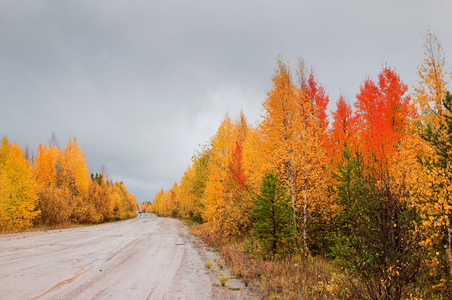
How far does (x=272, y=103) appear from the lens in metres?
13.1

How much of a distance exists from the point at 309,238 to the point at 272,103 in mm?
7580

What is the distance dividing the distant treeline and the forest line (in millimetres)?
20676

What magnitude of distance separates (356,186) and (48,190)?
3501 centimetres

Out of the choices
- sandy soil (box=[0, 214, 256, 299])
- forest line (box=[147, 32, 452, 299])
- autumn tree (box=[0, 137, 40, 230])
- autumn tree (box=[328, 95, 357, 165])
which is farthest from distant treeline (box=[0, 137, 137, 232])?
autumn tree (box=[328, 95, 357, 165])

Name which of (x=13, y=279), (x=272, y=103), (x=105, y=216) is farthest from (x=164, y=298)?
(x=105, y=216)

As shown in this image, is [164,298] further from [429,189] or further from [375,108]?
[375,108]

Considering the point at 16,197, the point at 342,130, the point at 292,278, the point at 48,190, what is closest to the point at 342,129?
the point at 342,130

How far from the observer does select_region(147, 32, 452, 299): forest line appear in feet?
16.3

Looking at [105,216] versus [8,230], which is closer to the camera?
[8,230]

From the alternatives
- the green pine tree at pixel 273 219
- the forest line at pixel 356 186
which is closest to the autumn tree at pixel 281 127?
the forest line at pixel 356 186

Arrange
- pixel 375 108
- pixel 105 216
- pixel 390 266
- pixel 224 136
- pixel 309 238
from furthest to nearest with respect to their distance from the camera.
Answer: pixel 105 216 → pixel 224 136 → pixel 375 108 → pixel 309 238 → pixel 390 266

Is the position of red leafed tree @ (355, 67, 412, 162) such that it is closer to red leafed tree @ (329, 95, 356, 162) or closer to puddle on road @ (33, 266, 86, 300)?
red leafed tree @ (329, 95, 356, 162)

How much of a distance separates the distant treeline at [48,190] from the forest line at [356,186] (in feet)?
67.8

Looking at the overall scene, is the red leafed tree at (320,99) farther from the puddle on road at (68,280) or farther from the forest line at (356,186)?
the puddle on road at (68,280)
